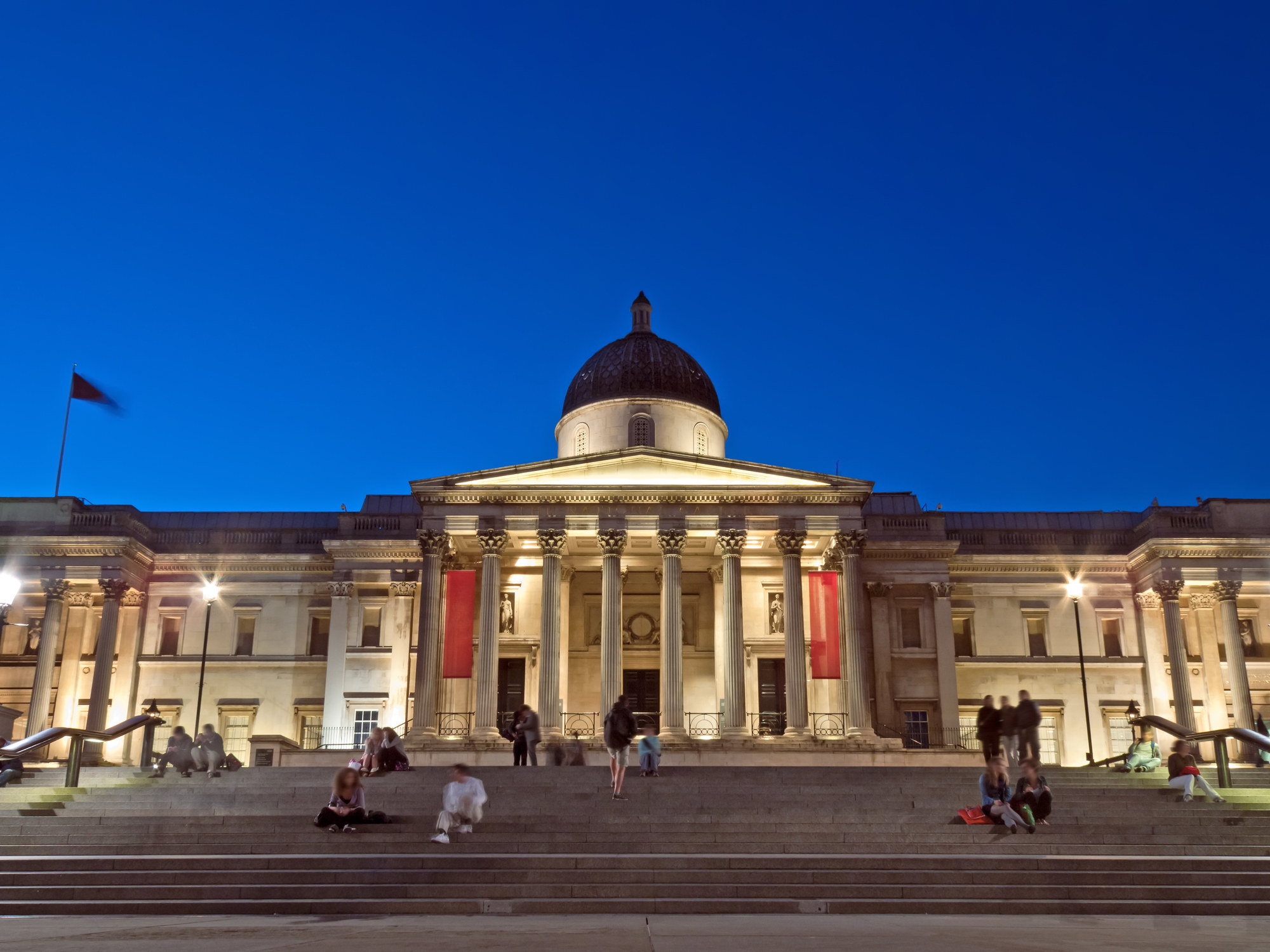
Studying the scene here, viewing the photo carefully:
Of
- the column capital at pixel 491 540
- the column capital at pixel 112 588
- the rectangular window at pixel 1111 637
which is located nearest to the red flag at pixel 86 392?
the column capital at pixel 112 588

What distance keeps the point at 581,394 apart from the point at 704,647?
1177 centimetres

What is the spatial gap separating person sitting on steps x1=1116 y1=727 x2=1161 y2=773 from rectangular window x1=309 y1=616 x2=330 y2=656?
28.7 meters

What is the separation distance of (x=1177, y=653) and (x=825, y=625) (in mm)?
14804

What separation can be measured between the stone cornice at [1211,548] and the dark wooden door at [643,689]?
18.9 m

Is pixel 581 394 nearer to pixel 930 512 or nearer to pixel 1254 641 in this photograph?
pixel 930 512

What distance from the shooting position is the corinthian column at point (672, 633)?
35.3 m

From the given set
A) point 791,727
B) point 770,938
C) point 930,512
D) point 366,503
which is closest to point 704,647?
point 791,727

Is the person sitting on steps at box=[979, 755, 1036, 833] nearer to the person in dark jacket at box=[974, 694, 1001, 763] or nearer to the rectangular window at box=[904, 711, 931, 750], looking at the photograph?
the person in dark jacket at box=[974, 694, 1001, 763]

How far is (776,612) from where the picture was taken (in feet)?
134

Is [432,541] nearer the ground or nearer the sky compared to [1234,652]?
nearer the sky

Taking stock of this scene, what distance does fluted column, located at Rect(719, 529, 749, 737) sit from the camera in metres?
34.8

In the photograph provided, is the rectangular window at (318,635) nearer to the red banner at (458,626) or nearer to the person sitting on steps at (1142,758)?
the red banner at (458,626)

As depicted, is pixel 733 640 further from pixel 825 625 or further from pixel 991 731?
pixel 991 731

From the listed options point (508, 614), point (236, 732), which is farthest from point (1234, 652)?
point (236, 732)
